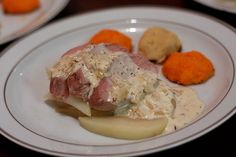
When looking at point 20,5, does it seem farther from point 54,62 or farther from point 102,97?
point 102,97

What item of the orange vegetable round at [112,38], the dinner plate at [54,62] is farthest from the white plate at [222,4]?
the orange vegetable round at [112,38]

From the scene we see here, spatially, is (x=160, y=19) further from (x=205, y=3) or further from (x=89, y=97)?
(x=89, y=97)

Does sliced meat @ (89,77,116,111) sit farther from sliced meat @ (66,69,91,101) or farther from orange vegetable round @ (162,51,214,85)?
orange vegetable round @ (162,51,214,85)

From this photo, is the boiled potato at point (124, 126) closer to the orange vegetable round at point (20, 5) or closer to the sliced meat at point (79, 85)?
the sliced meat at point (79, 85)

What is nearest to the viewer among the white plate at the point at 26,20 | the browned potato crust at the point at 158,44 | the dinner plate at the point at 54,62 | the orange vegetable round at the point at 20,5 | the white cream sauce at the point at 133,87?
the dinner plate at the point at 54,62

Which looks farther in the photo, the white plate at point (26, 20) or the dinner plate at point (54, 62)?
the white plate at point (26, 20)

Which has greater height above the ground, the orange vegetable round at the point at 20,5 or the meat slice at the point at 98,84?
the meat slice at the point at 98,84

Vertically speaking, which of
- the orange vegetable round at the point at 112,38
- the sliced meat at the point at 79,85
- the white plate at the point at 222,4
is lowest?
the sliced meat at the point at 79,85

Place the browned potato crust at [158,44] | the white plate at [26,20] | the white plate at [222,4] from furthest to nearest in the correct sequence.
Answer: the white plate at [26,20] < the white plate at [222,4] < the browned potato crust at [158,44]

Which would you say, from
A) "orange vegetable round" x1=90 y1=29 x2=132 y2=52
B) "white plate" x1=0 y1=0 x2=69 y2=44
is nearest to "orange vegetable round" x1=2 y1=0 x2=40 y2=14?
"white plate" x1=0 y1=0 x2=69 y2=44
